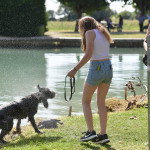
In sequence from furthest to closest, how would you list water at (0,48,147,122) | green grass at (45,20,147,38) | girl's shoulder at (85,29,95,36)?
green grass at (45,20,147,38) → water at (0,48,147,122) → girl's shoulder at (85,29,95,36)

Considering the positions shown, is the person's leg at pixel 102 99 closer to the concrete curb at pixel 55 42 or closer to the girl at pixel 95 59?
the girl at pixel 95 59

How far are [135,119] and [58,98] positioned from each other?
3.65m

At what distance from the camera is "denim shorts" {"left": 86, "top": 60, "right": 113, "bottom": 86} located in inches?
187

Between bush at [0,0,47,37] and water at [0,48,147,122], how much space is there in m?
5.52

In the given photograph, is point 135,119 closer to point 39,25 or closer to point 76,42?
point 76,42

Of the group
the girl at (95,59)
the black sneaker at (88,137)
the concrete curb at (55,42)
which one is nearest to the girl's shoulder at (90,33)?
the girl at (95,59)

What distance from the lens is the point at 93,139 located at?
4969 mm

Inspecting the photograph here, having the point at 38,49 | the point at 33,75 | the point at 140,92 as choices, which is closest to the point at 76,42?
the point at 38,49

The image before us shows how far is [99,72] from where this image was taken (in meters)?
4.74

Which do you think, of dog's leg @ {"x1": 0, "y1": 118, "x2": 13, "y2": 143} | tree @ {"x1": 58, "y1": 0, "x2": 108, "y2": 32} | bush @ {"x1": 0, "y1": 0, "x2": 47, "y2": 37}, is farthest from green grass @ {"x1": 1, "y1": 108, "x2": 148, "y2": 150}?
tree @ {"x1": 58, "y1": 0, "x2": 108, "y2": 32}

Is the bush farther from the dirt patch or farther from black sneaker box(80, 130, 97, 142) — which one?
black sneaker box(80, 130, 97, 142)

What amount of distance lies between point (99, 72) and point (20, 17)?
23701 millimetres

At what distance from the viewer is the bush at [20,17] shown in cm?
2756

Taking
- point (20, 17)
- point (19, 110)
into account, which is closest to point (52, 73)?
point (19, 110)
